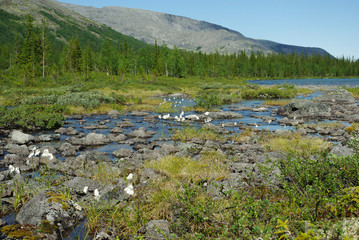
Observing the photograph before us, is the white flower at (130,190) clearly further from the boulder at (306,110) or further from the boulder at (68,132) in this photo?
the boulder at (306,110)

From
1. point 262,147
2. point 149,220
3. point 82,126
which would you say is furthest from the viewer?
point 82,126

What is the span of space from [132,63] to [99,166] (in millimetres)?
97311

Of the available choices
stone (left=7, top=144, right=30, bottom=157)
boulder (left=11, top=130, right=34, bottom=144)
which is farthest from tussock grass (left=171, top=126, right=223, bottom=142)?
boulder (left=11, top=130, right=34, bottom=144)

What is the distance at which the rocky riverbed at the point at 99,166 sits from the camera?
17.3 feet

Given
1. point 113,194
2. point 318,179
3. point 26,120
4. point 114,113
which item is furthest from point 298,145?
point 114,113

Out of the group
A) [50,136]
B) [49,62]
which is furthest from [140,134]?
[49,62]

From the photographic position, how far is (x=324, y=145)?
10.7 metres

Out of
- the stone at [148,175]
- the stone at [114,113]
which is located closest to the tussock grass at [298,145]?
the stone at [148,175]

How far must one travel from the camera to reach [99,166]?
8602mm

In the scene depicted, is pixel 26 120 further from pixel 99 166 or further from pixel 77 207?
pixel 77 207

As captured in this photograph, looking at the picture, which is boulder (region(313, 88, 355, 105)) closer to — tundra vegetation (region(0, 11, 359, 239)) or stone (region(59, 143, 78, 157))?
tundra vegetation (region(0, 11, 359, 239))

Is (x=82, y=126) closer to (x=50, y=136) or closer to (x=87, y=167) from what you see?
(x=50, y=136)

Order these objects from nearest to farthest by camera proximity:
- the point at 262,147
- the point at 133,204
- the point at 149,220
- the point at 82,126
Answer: the point at 149,220 < the point at 133,204 < the point at 262,147 < the point at 82,126

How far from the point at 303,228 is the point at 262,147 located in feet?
26.1
